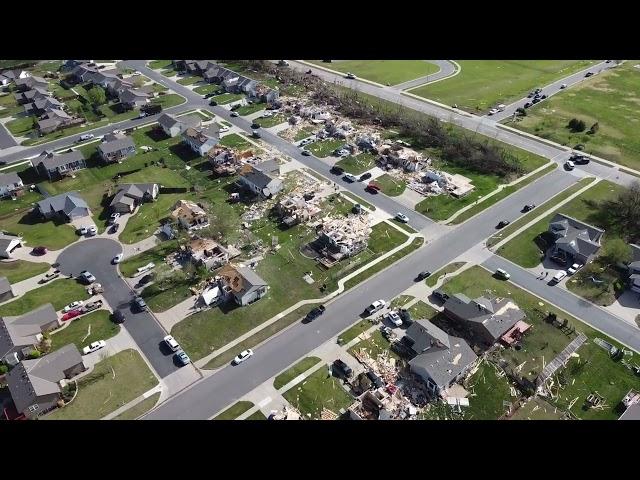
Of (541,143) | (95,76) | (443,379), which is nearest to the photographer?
(443,379)

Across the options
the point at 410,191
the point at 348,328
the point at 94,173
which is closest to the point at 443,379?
the point at 348,328

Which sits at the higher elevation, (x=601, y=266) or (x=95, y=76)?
(x=95, y=76)

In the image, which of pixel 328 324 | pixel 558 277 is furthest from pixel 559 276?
pixel 328 324

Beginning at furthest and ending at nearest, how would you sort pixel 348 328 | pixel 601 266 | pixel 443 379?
1. pixel 601 266
2. pixel 348 328
3. pixel 443 379

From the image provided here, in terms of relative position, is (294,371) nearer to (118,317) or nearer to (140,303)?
(140,303)

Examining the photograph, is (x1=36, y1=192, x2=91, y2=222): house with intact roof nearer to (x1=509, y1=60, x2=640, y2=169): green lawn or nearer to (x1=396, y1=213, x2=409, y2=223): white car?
(x1=396, y1=213, x2=409, y2=223): white car

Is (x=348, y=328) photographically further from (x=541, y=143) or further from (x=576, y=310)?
(x=541, y=143)
